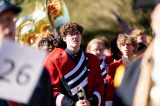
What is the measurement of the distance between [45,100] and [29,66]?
75 cm

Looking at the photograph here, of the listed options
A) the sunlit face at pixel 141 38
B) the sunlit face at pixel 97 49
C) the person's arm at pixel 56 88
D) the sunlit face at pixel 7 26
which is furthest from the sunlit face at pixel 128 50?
the sunlit face at pixel 7 26

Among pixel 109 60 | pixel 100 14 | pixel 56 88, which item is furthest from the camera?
pixel 100 14

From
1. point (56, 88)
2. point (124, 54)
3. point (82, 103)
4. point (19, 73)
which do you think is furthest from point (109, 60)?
point (19, 73)

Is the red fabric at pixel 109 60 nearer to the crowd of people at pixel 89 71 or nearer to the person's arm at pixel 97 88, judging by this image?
the crowd of people at pixel 89 71

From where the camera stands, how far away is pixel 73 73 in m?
7.36

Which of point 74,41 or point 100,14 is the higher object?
point 74,41

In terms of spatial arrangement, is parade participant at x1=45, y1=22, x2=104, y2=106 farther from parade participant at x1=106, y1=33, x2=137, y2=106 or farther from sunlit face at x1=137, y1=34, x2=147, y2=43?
sunlit face at x1=137, y1=34, x2=147, y2=43

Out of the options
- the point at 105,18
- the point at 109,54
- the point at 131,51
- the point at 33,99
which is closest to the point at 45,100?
the point at 33,99

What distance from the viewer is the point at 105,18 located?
18.7 metres

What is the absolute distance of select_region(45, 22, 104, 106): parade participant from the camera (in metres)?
7.24

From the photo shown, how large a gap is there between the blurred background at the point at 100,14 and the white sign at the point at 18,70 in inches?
541

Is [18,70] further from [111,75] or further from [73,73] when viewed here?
[111,75]

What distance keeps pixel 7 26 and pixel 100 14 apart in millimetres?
14847

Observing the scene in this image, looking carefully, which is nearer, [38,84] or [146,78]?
[146,78]
